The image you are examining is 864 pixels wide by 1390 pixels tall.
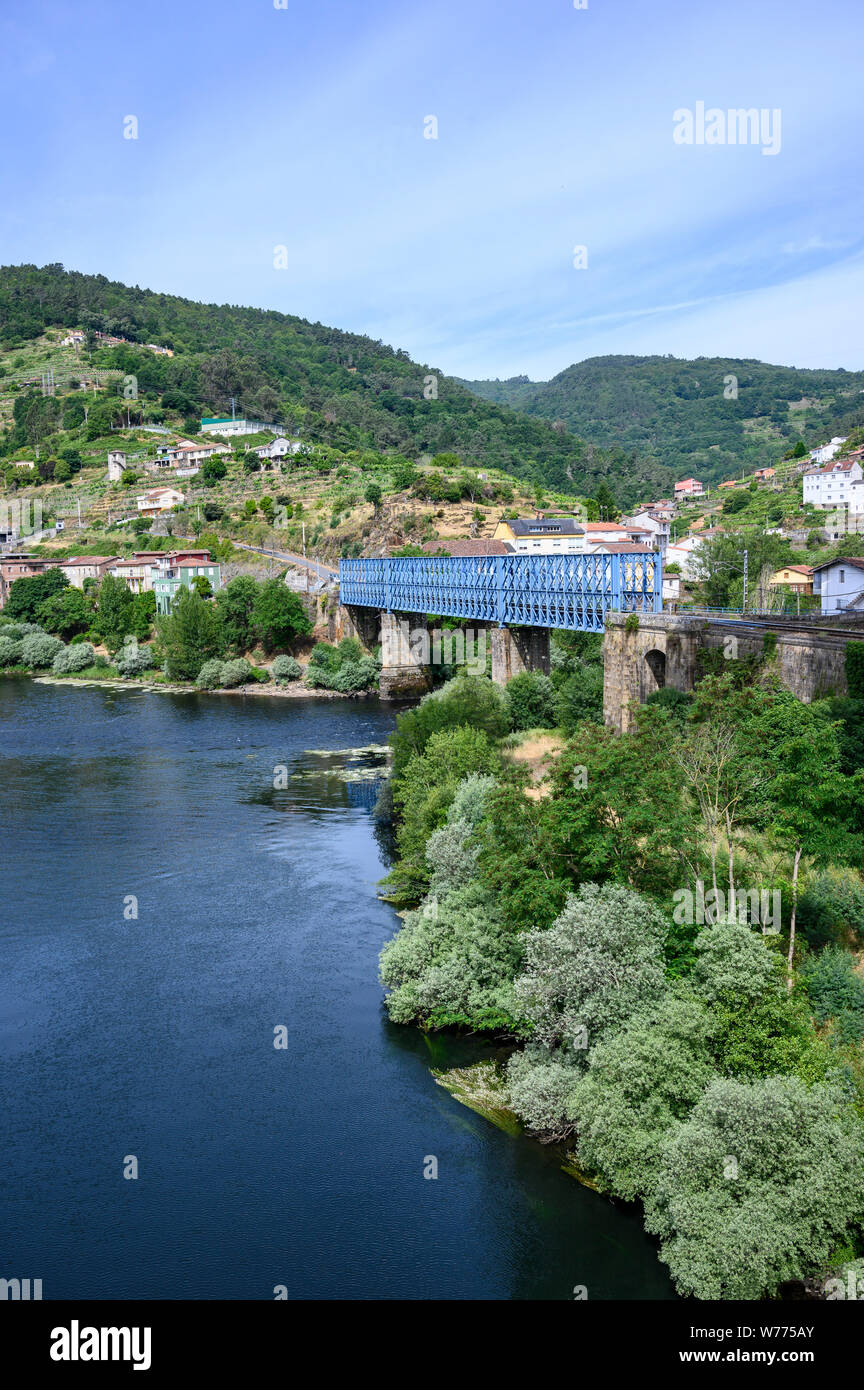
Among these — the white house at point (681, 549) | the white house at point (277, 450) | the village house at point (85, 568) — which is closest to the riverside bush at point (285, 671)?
the village house at point (85, 568)

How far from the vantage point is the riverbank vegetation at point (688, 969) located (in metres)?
13.6

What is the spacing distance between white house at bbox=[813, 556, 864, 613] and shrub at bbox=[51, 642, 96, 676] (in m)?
48.6

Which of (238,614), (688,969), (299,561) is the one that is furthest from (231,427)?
(688,969)

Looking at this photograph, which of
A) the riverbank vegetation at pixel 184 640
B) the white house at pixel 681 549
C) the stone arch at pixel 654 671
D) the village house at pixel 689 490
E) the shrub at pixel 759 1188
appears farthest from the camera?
the village house at pixel 689 490

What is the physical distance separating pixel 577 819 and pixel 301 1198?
304 inches

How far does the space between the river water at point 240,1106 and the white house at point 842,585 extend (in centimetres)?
2332

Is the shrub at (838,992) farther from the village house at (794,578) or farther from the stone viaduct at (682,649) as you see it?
the village house at (794,578)

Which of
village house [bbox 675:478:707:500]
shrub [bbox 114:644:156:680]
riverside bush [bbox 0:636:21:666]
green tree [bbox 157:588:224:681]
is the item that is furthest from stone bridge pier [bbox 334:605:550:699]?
village house [bbox 675:478:707:500]

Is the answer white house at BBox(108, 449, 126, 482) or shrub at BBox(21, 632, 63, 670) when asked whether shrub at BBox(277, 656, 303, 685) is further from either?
white house at BBox(108, 449, 126, 482)

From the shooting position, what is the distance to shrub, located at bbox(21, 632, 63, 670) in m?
74.5

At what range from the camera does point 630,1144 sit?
1522 cm

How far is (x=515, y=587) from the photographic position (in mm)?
48875
